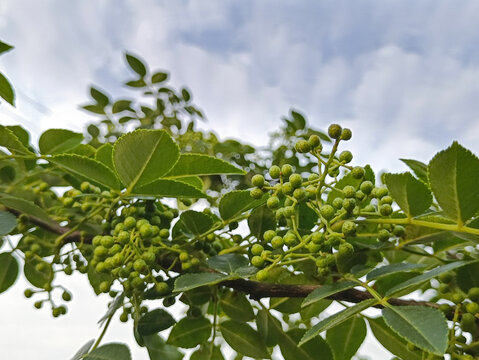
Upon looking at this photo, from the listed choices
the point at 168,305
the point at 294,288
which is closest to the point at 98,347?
the point at 168,305

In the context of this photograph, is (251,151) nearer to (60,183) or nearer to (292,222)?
(60,183)

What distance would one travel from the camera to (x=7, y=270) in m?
1.38

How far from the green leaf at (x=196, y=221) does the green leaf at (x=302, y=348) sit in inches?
12.4

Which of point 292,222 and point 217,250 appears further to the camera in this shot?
point 217,250

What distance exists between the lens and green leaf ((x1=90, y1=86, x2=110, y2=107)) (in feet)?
8.23

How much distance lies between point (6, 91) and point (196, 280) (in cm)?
72

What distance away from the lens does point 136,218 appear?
3.58ft

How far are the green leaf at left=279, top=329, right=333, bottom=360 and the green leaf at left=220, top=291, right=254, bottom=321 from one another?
11 cm

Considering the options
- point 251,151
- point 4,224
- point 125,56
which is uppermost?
point 125,56

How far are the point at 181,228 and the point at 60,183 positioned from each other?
69 centimetres

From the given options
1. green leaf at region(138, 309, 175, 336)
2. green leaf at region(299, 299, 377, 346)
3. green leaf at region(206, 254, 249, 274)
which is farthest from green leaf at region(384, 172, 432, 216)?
green leaf at region(138, 309, 175, 336)

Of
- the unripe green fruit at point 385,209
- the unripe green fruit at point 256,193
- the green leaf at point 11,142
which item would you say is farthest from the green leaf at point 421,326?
the green leaf at point 11,142

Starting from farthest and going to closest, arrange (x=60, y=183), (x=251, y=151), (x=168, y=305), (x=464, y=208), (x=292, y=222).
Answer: (x=251, y=151)
(x=60, y=183)
(x=168, y=305)
(x=292, y=222)
(x=464, y=208)

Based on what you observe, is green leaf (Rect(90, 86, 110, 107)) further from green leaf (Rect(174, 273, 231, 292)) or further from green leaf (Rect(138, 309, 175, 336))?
green leaf (Rect(174, 273, 231, 292))
